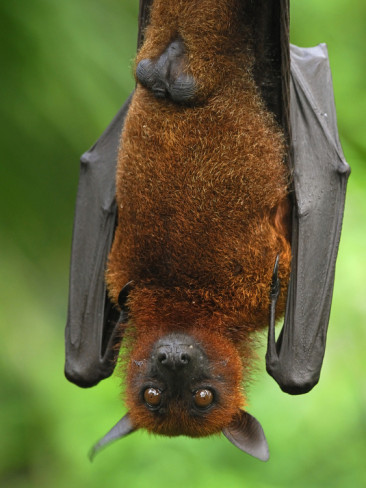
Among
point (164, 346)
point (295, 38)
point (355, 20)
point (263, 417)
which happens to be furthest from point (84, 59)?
point (263, 417)

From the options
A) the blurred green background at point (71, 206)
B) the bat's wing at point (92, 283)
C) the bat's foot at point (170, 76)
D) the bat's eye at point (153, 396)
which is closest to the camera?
the bat's foot at point (170, 76)

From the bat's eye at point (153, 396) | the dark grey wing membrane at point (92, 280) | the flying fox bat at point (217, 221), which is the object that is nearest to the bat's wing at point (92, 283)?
the dark grey wing membrane at point (92, 280)

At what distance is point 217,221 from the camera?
347 cm

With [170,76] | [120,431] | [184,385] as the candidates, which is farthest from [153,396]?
[170,76]

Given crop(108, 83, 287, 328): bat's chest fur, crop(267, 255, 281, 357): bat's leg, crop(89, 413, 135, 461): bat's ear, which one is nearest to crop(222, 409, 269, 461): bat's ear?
crop(267, 255, 281, 357): bat's leg

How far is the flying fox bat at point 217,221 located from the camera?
136 inches

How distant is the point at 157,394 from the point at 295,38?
2.45 metres

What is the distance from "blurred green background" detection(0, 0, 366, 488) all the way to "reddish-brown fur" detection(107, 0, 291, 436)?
0.90 metres

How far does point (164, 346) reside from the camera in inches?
140

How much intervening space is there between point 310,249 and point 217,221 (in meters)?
0.50

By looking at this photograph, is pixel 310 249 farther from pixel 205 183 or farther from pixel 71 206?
pixel 71 206

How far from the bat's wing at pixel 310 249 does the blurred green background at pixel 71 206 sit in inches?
26.8

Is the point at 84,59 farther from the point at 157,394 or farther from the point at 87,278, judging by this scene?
the point at 157,394

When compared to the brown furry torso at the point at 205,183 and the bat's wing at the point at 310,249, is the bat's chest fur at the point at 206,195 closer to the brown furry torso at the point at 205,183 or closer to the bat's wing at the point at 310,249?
the brown furry torso at the point at 205,183
